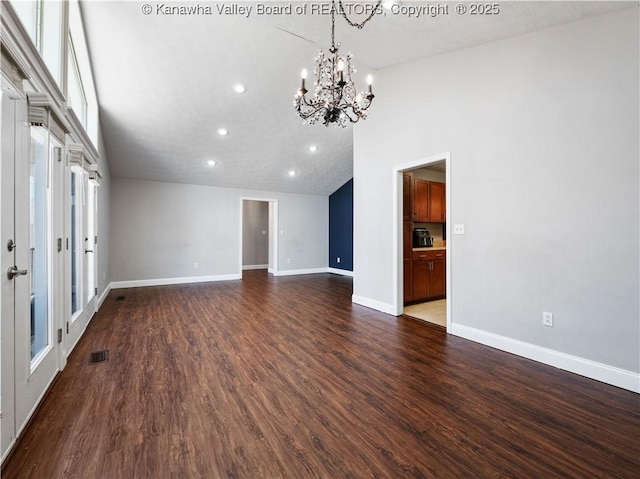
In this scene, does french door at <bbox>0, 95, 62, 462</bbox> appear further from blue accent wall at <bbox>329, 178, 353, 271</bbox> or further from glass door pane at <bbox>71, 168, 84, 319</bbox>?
blue accent wall at <bbox>329, 178, 353, 271</bbox>

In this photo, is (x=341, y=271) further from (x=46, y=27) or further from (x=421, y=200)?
(x=46, y=27)

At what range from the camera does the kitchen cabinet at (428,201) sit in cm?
493

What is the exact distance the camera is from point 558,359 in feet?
8.45

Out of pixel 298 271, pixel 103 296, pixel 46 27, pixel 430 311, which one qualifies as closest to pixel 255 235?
pixel 298 271

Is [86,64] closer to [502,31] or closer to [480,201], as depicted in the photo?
[502,31]

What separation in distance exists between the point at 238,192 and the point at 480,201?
18.7ft

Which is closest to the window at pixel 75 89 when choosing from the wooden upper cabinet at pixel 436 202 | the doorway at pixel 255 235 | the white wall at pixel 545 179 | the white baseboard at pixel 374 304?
the white wall at pixel 545 179

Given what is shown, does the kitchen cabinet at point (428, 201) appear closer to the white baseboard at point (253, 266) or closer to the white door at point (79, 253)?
the white door at point (79, 253)

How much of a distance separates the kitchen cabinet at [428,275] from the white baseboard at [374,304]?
64 cm

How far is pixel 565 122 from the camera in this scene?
8.31ft

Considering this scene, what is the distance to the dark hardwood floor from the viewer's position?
1.48m

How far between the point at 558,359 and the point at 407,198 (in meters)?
2.68

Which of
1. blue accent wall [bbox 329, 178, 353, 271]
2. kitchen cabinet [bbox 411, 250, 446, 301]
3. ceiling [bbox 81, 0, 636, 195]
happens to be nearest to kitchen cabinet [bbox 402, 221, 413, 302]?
kitchen cabinet [bbox 411, 250, 446, 301]

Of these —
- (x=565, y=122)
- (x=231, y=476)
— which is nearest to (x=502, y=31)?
(x=565, y=122)
